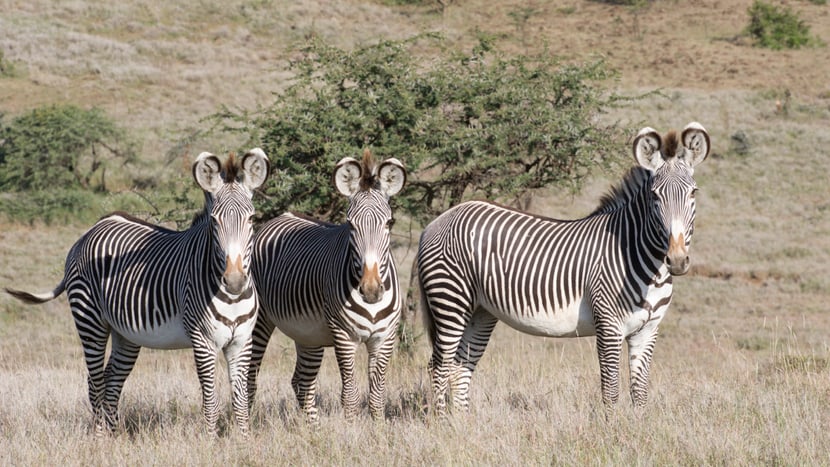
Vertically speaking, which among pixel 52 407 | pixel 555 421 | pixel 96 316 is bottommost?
pixel 52 407

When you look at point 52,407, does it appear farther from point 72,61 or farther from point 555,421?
point 72,61

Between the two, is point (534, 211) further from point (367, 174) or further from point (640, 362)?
point (367, 174)

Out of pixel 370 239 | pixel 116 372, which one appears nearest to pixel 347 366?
pixel 370 239

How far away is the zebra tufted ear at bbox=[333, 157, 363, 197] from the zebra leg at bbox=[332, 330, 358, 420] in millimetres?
1063

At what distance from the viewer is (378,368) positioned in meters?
7.05

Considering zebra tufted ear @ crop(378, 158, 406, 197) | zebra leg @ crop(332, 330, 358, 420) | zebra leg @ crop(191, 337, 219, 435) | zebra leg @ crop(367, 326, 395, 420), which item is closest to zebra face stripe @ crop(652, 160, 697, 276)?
zebra tufted ear @ crop(378, 158, 406, 197)

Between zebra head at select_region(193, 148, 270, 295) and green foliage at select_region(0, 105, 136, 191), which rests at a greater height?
zebra head at select_region(193, 148, 270, 295)

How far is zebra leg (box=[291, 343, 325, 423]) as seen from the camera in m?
7.87

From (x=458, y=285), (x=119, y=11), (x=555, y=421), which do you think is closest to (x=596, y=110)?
(x=458, y=285)

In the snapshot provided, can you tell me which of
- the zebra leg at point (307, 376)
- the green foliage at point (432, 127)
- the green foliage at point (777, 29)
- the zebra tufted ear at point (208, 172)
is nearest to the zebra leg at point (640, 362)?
the zebra leg at point (307, 376)

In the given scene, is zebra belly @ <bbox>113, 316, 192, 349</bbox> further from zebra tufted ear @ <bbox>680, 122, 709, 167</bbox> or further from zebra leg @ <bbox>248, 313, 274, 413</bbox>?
zebra tufted ear @ <bbox>680, 122, 709, 167</bbox>

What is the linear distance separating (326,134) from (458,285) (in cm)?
505

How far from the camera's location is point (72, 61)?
4394 cm

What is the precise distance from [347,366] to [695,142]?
309 centimetres
